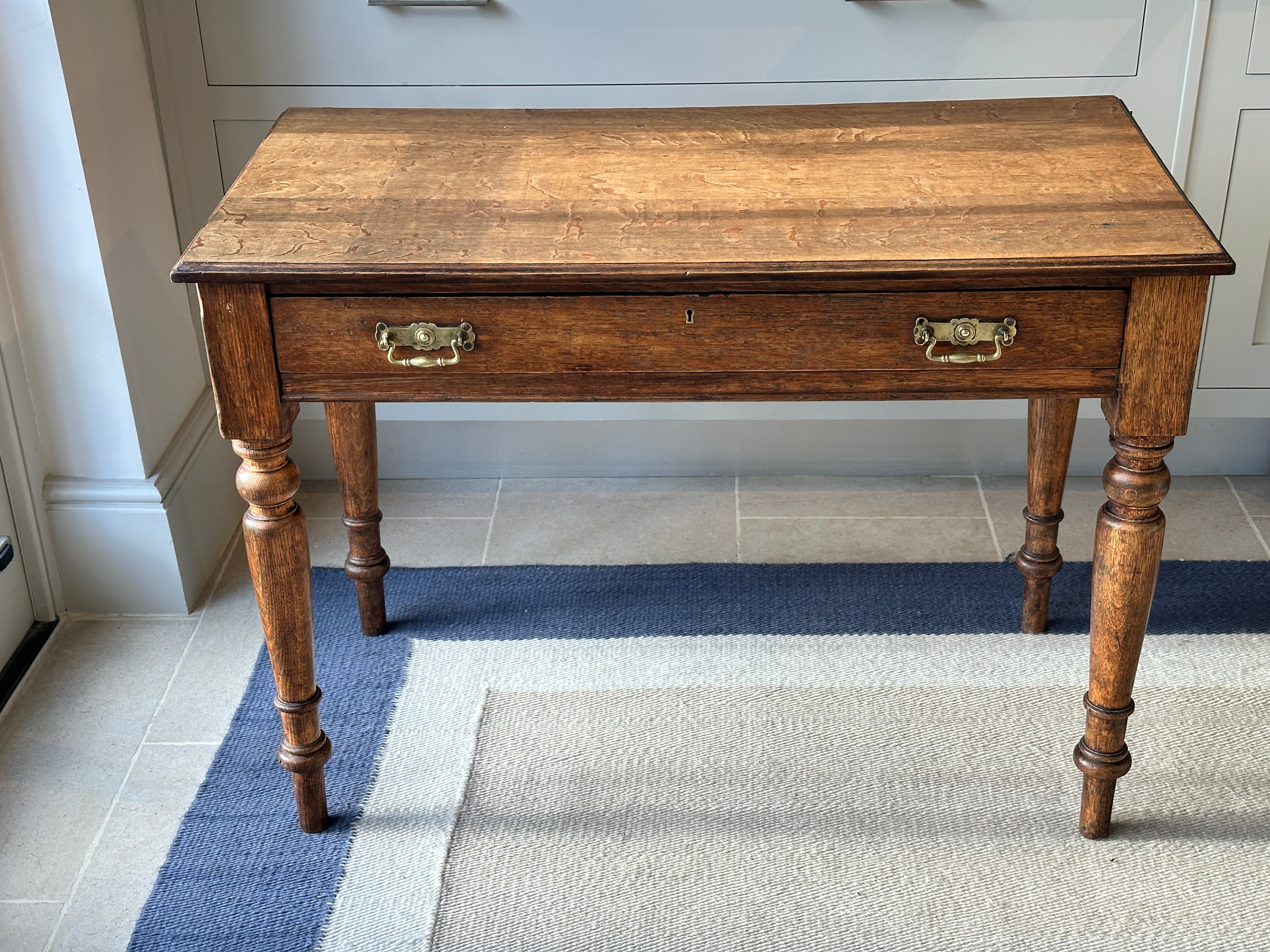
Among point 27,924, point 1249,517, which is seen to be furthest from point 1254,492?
point 27,924

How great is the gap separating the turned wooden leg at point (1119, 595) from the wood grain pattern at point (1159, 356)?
3 cm

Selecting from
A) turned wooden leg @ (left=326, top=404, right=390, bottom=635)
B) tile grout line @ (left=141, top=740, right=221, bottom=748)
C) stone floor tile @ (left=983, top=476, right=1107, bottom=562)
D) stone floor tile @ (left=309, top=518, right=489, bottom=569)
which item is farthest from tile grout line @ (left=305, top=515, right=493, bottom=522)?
stone floor tile @ (left=983, top=476, right=1107, bottom=562)

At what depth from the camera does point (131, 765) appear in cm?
180

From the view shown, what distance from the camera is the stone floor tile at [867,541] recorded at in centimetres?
222

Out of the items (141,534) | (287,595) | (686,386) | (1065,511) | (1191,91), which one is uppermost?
(1191,91)

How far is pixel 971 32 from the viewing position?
201 cm

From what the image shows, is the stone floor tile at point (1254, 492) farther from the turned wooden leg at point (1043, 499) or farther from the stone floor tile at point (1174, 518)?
the turned wooden leg at point (1043, 499)

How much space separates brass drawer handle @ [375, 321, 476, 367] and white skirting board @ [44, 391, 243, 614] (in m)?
0.88

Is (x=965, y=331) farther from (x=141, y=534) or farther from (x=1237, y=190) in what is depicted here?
(x=141, y=534)

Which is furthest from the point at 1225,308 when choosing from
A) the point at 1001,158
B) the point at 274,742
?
the point at 274,742

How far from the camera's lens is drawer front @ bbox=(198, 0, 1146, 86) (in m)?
2.00

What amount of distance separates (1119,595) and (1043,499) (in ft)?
1.50

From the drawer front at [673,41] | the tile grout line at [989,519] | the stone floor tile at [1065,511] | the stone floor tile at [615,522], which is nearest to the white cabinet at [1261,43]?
the drawer front at [673,41]

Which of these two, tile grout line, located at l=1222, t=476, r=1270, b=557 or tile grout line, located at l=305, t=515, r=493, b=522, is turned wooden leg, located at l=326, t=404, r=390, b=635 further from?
tile grout line, located at l=1222, t=476, r=1270, b=557
